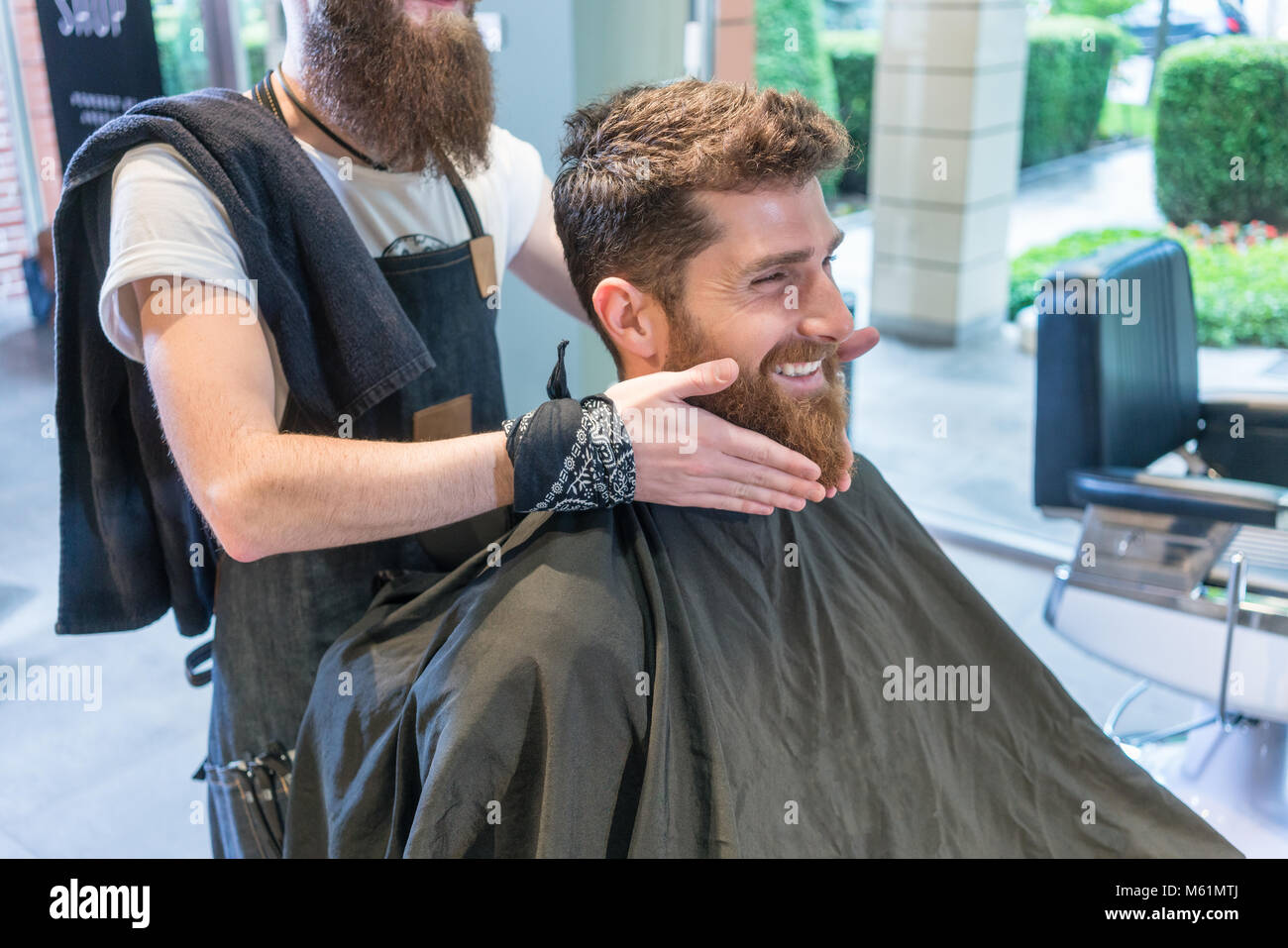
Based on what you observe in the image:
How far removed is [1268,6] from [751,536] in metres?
2.57

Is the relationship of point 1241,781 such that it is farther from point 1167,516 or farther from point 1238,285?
point 1238,285

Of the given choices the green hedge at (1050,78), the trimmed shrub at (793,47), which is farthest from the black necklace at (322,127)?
the trimmed shrub at (793,47)

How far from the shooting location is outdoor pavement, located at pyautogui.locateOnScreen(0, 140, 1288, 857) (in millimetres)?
2516

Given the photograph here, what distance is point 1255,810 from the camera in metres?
2.25

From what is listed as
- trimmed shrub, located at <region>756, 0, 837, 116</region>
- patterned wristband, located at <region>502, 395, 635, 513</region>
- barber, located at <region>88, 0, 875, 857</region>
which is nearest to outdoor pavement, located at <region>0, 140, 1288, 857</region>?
trimmed shrub, located at <region>756, 0, 837, 116</region>

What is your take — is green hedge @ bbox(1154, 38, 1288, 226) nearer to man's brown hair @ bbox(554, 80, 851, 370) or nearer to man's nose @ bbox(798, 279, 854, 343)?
man's brown hair @ bbox(554, 80, 851, 370)

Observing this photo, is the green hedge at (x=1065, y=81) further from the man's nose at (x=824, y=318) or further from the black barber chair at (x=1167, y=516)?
the man's nose at (x=824, y=318)

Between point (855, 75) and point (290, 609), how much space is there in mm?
3244

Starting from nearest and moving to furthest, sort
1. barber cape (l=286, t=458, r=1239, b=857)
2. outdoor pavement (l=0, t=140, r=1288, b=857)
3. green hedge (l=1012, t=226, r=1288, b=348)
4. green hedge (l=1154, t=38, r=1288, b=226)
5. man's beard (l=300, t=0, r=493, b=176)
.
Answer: barber cape (l=286, t=458, r=1239, b=857) < man's beard (l=300, t=0, r=493, b=176) < outdoor pavement (l=0, t=140, r=1288, b=857) < green hedge (l=1154, t=38, r=1288, b=226) < green hedge (l=1012, t=226, r=1288, b=348)

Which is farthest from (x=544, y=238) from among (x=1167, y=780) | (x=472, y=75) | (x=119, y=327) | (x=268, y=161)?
(x=1167, y=780)

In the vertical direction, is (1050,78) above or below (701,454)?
above

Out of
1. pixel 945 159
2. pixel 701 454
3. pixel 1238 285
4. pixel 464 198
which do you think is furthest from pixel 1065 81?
pixel 701 454

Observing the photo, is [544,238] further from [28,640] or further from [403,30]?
[28,640]

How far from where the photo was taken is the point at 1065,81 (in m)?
3.61
